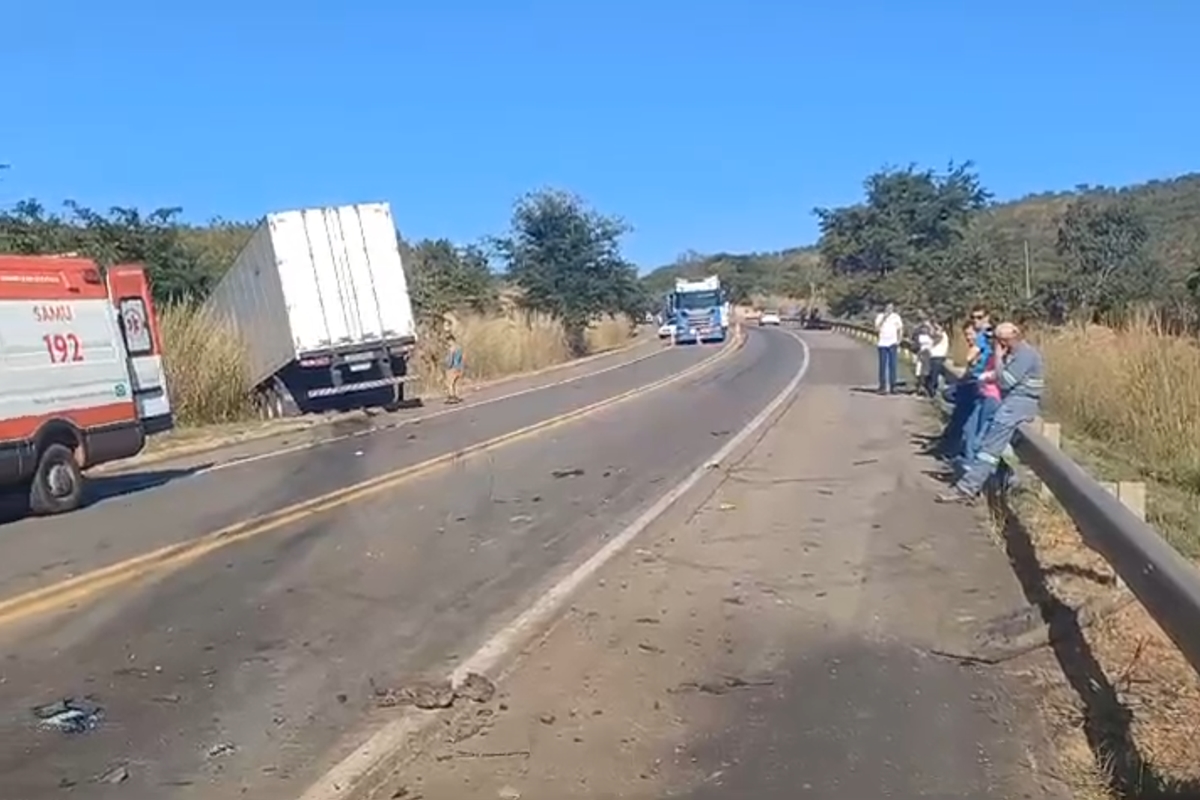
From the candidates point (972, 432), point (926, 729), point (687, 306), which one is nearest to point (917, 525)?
point (972, 432)

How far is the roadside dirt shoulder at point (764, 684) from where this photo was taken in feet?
18.2

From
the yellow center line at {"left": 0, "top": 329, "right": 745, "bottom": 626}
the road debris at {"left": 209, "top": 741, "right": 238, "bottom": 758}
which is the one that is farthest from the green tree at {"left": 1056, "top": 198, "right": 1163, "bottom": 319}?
the road debris at {"left": 209, "top": 741, "right": 238, "bottom": 758}

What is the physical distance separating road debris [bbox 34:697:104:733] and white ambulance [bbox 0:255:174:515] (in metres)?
7.94

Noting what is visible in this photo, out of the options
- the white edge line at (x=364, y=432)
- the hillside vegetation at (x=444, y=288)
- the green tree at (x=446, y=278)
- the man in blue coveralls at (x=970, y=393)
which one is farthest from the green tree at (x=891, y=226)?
the man in blue coveralls at (x=970, y=393)

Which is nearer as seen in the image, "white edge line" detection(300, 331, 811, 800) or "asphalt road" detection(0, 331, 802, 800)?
"white edge line" detection(300, 331, 811, 800)

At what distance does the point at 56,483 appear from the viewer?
14.6m

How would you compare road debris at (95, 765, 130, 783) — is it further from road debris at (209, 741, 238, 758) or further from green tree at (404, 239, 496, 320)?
green tree at (404, 239, 496, 320)

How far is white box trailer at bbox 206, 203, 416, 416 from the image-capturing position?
28.4 meters

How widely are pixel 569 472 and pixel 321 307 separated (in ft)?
45.7

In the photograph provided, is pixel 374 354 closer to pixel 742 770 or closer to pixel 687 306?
pixel 742 770

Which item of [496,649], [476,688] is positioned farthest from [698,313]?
[476,688]

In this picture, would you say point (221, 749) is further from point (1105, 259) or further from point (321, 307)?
point (1105, 259)

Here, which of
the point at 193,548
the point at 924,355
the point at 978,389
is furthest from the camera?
the point at 924,355

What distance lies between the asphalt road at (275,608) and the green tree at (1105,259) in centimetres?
1670
